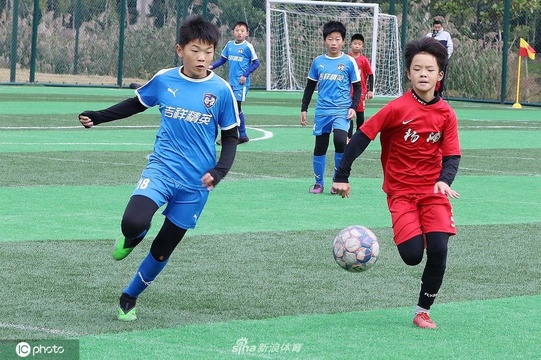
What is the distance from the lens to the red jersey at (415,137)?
733cm

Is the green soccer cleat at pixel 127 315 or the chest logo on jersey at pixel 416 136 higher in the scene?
the chest logo on jersey at pixel 416 136

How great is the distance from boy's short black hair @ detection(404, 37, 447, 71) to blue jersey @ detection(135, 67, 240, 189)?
3.70 feet

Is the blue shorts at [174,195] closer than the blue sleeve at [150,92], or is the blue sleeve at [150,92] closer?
the blue shorts at [174,195]

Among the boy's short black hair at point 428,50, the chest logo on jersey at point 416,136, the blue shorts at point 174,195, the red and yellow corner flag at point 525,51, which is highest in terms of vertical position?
the red and yellow corner flag at point 525,51

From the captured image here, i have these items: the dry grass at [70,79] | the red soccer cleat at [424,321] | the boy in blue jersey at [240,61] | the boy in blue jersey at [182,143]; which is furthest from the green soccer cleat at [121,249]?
the dry grass at [70,79]

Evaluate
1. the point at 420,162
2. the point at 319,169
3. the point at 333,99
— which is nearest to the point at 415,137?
the point at 420,162

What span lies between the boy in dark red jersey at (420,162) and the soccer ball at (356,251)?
221mm

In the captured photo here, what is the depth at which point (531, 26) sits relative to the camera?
123 feet

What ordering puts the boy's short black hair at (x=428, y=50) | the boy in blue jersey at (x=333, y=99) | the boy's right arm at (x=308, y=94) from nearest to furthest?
the boy's short black hair at (x=428, y=50) < the boy in blue jersey at (x=333, y=99) < the boy's right arm at (x=308, y=94)

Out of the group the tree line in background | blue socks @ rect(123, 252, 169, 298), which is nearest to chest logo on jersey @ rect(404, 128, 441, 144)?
blue socks @ rect(123, 252, 169, 298)

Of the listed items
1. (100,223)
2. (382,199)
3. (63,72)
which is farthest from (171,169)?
(63,72)

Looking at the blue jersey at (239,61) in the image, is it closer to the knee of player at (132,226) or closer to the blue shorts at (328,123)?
the blue shorts at (328,123)

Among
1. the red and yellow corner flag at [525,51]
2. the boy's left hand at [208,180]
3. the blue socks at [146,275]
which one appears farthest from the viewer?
the red and yellow corner flag at [525,51]

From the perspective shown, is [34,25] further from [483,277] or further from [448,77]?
[483,277]
